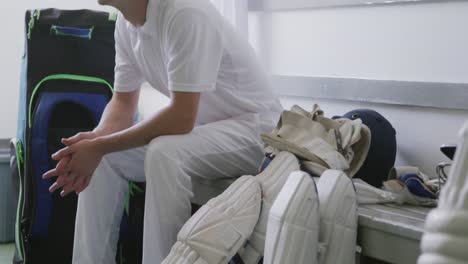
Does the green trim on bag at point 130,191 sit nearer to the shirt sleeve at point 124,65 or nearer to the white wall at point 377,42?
the shirt sleeve at point 124,65

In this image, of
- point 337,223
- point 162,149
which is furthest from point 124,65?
point 337,223

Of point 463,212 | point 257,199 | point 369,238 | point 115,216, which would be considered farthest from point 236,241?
point 463,212

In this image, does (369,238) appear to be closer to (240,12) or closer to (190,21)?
(190,21)

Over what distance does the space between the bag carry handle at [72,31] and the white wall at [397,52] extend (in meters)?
0.69

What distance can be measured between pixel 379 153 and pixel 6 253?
1526mm

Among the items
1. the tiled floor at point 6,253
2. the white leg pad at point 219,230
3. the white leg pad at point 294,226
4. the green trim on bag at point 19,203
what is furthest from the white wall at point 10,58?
the white leg pad at point 294,226

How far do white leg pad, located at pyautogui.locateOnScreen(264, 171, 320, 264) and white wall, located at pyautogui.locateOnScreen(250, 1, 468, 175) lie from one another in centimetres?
61

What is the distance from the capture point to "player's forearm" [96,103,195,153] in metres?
1.73

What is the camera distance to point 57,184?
1804 millimetres

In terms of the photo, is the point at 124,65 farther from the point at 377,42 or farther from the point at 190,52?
the point at 377,42

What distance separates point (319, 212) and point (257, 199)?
16 cm

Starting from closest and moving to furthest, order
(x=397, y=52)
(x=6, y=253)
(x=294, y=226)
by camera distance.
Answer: (x=294, y=226), (x=397, y=52), (x=6, y=253)

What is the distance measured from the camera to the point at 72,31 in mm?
2254

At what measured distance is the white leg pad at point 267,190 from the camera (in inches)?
60.9
